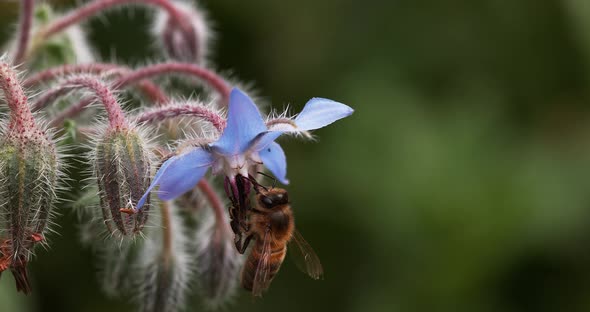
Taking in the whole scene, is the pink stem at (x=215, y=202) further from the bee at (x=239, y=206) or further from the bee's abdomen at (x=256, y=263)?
the bee at (x=239, y=206)

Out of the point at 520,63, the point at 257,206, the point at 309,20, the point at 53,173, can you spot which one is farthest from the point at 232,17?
the point at 53,173

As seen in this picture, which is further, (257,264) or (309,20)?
(309,20)

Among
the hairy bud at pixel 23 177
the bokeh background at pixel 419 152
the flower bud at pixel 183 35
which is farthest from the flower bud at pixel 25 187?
the bokeh background at pixel 419 152

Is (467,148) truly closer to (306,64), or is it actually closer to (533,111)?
(533,111)

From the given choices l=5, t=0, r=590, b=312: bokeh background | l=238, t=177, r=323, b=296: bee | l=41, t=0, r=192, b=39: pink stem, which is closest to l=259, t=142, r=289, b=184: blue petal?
l=238, t=177, r=323, b=296: bee

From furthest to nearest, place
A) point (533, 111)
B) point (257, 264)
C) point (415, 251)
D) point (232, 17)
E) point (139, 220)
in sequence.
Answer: point (232, 17) → point (533, 111) → point (415, 251) → point (257, 264) → point (139, 220)

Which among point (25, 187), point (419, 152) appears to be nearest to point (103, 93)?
point (25, 187)
